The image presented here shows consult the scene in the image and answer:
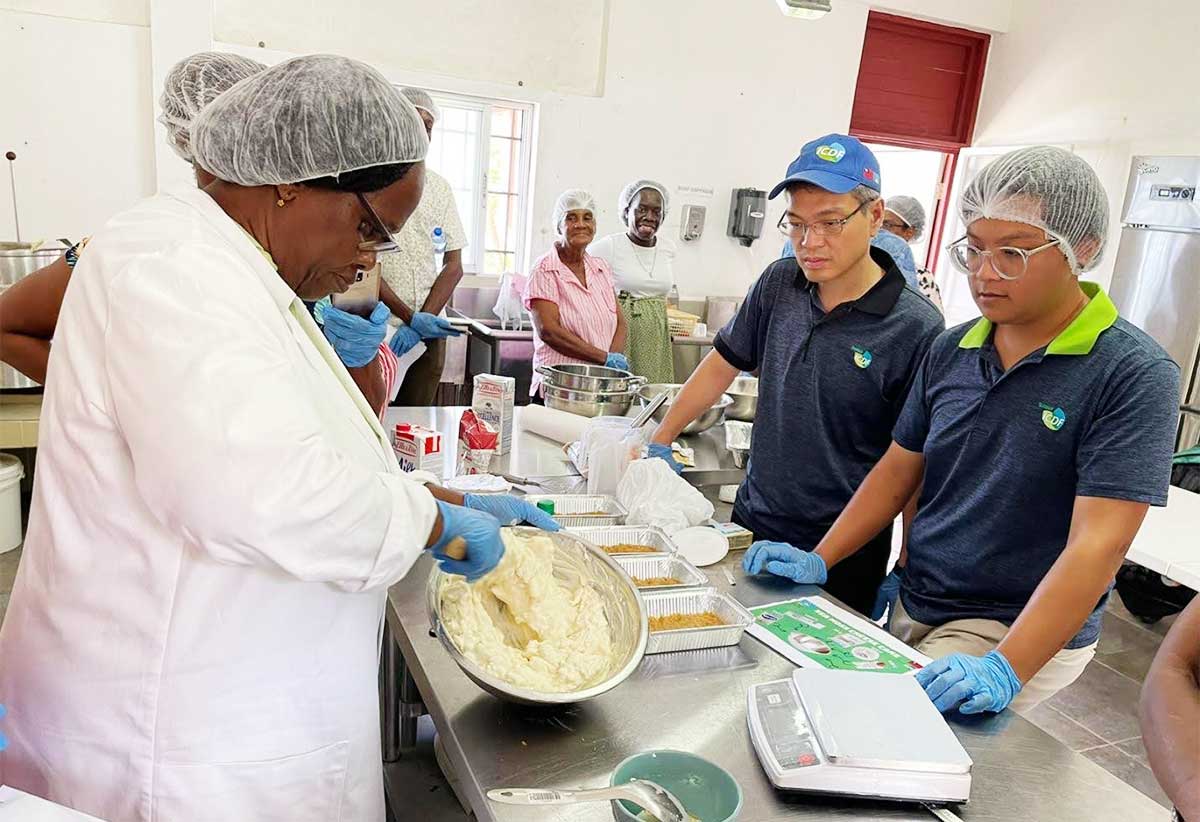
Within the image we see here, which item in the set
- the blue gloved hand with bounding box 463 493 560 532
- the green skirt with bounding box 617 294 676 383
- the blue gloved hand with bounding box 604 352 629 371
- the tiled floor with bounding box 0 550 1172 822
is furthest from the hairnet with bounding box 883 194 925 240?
the blue gloved hand with bounding box 463 493 560 532

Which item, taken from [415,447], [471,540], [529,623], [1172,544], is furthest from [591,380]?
[1172,544]

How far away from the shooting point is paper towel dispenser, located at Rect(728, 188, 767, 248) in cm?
597

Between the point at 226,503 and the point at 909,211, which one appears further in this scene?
the point at 909,211

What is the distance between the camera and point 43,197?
4.57 meters

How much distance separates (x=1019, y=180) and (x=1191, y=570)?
169 cm

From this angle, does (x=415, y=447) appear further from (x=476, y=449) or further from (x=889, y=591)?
(x=889, y=591)

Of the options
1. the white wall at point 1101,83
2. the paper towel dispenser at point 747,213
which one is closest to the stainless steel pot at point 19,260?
the paper towel dispenser at point 747,213

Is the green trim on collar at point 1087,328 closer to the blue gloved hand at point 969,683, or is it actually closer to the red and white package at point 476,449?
the blue gloved hand at point 969,683

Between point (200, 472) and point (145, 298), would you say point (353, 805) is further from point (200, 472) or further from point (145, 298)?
point (145, 298)

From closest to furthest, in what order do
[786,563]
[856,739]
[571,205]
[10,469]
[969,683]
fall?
[856,739], [969,683], [786,563], [10,469], [571,205]

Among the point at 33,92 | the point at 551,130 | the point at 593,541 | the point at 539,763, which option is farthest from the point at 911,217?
the point at 33,92

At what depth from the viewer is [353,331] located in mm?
2096

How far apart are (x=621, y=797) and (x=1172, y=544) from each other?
258 centimetres

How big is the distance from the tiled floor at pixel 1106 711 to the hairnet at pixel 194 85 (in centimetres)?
173
